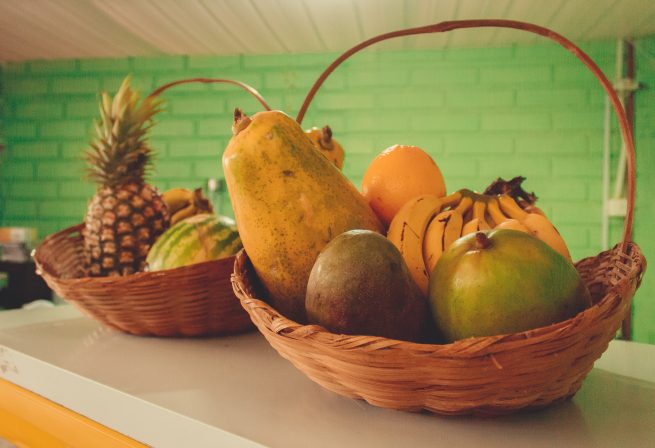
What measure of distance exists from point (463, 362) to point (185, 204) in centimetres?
100

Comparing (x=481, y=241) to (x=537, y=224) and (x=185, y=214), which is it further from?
(x=185, y=214)

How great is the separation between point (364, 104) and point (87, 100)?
2066 millimetres

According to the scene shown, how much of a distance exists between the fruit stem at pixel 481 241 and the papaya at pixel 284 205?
19 centimetres

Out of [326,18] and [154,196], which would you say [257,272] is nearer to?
[154,196]

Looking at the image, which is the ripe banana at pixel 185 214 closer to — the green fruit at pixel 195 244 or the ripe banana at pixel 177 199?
the ripe banana at pixel 177 199

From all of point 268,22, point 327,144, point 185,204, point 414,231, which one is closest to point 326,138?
point 327,144

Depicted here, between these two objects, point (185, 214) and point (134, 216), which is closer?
point (134, 216)

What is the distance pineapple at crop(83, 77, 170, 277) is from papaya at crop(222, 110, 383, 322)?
1.43 ft

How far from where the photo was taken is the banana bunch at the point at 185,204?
1188 millimetres

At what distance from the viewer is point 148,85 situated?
367 cm

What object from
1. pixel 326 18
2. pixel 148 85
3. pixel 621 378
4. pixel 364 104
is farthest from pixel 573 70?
pixel 621 378

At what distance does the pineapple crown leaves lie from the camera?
1.13 metres

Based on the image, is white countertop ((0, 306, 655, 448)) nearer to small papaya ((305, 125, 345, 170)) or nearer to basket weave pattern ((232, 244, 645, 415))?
basket weave pattern ((232, 244, 645, 415))

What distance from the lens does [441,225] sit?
0.67 metres
